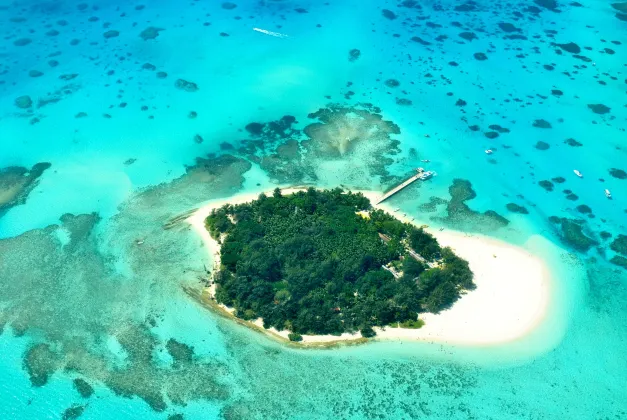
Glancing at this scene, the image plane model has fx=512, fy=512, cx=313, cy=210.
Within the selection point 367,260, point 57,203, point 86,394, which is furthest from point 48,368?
point 367,260

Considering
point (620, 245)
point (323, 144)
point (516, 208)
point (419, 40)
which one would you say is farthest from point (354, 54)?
point (620, 245)

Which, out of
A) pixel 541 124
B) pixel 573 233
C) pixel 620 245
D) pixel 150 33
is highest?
pixel 150 33

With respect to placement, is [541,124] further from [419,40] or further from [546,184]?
[419,40]

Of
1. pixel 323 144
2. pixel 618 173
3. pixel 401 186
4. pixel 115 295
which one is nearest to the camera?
pixel 115 295

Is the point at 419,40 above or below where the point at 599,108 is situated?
above

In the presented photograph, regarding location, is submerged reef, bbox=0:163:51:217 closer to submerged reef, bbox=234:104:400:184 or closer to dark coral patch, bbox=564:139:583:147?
submerged reef, bbox=234:104:400:184

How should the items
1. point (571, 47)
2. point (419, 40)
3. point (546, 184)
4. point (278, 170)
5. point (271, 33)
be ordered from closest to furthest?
point (546, 184), point (278, 170), point (571, 47), point (419, 40), point (271, 33)

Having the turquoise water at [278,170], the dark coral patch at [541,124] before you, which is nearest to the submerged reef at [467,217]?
the turquoise water at [278,170]
